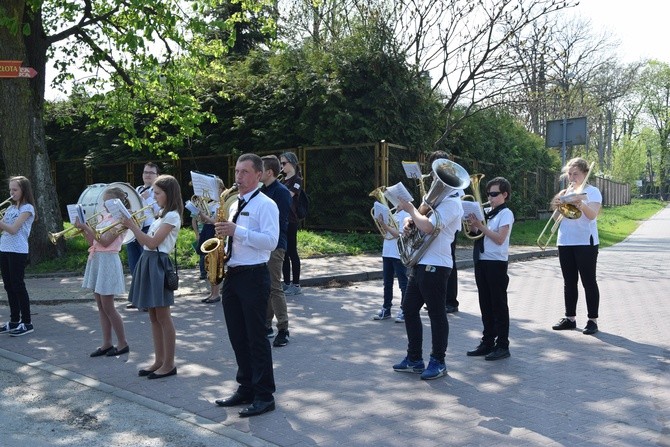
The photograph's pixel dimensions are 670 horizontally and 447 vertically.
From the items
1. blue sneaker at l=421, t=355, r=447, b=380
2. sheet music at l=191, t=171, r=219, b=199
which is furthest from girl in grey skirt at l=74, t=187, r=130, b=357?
blue sneaker at l=421, t=355, r=447, b=380

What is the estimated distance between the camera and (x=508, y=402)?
5.64 m

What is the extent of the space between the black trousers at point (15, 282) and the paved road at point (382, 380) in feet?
1.09

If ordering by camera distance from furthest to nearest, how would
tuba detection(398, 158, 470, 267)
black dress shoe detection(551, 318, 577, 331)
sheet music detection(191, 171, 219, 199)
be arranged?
1. black dress shoe detection(551, 318, 577, 331)
2. tuba detection(398, 158, 470, 267)
3. sheet music detection(191, 171, 219, 199)

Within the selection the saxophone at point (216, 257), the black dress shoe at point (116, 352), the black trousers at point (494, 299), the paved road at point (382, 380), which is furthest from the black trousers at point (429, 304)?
the black dress shoe at point (116, 352)

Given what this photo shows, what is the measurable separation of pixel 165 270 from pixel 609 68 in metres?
47.4

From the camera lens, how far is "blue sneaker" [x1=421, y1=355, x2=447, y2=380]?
6246 millimetres

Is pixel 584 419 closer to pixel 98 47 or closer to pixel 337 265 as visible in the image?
pixel 337 265

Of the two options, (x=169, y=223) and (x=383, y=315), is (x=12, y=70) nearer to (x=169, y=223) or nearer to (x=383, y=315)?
(x=169, y=223)

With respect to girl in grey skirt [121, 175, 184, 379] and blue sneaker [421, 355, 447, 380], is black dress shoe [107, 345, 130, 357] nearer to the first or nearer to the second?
girl in grey skirt [121, 175, 184, 379]

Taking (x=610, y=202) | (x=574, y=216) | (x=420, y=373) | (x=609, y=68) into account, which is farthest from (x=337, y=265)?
(x=610, y=202)

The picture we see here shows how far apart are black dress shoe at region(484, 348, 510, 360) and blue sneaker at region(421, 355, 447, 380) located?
81 cm

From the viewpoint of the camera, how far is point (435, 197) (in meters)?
6.09

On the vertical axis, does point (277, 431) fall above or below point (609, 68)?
below

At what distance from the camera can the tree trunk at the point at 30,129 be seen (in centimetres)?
1355
